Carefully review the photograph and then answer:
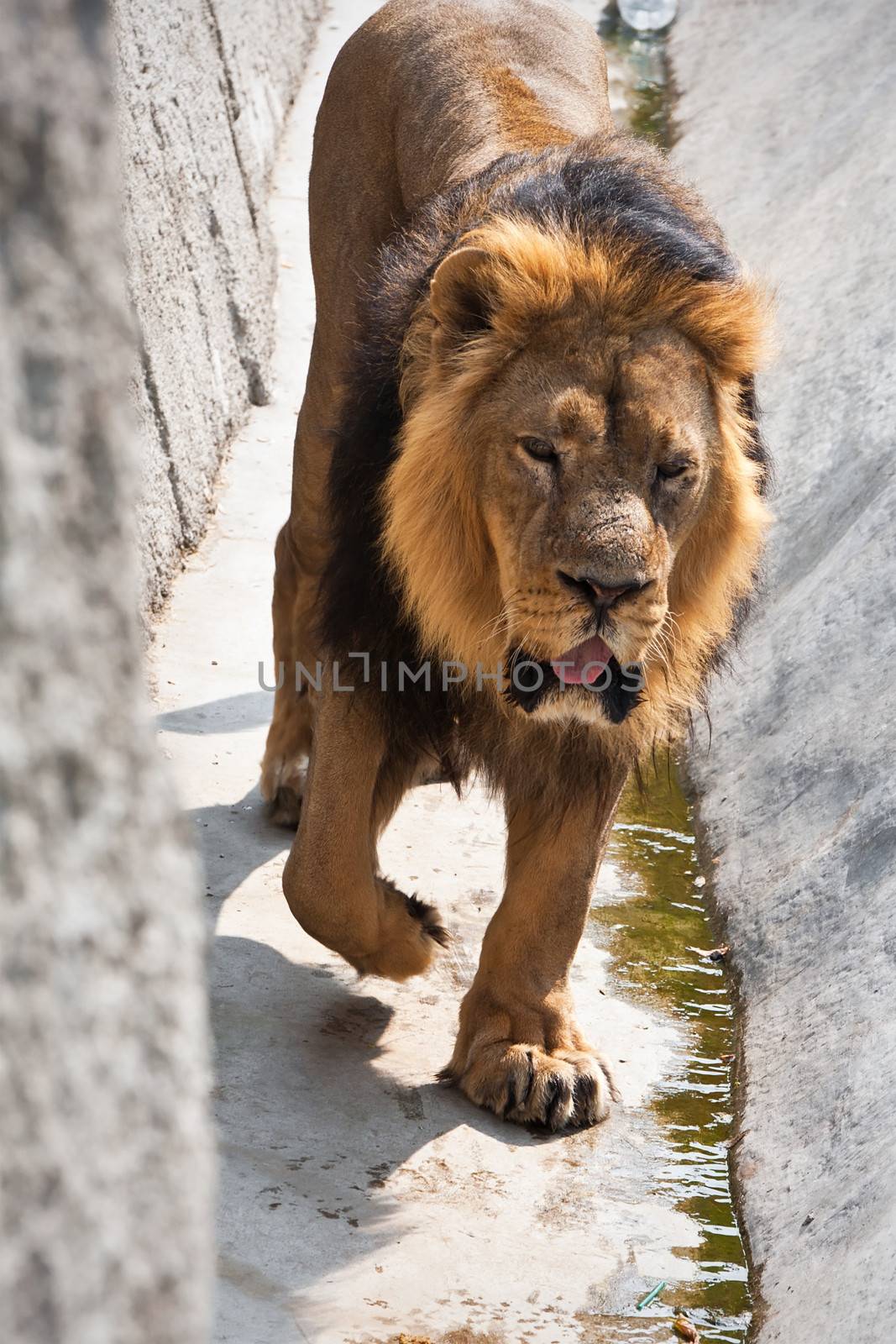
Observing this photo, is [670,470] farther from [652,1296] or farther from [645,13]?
[645,13]

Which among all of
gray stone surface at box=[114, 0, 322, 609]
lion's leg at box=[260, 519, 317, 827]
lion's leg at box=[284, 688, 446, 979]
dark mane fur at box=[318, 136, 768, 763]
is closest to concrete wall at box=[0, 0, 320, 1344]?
dark mane fur at box=[318, 136, 768, 763]

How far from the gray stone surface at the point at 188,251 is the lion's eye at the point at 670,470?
2628mm

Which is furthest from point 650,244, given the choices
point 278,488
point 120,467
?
point 278,488

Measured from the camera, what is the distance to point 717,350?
315 cm

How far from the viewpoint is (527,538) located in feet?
9.35

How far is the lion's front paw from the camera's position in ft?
11.3

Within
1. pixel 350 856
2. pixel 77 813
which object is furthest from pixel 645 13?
pixel 77 813

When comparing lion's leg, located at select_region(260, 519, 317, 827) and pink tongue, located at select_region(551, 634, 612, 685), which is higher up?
pink tongue, located at select_region(551, 634, 612, 685)

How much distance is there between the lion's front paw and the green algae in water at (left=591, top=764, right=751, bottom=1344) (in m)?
0.20

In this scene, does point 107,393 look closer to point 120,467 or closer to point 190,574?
point 120,467

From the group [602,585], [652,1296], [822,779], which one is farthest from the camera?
[822,779]

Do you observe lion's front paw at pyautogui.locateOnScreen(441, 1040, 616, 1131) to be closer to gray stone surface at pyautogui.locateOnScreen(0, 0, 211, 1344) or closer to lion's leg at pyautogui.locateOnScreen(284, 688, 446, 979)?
lion's leg at pyautogui.locateOnScreen(284, 688, 446, 979)

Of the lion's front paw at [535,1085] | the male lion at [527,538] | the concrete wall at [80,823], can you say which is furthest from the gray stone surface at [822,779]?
the concrete wall at [80,823]

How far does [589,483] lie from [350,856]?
40.6 inches
